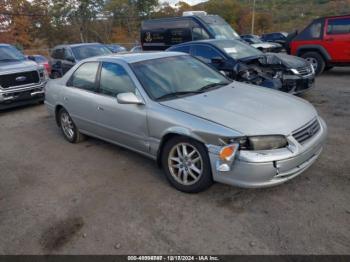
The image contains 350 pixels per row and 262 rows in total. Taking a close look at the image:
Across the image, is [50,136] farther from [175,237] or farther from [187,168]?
[175,237]

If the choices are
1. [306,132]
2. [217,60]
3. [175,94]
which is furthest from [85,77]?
[217,60]

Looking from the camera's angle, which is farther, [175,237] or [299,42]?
[299,42]

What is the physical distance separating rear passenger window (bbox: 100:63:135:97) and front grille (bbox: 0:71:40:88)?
15.1 ft

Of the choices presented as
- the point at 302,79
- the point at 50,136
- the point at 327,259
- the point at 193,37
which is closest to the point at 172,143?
the point at 327,259

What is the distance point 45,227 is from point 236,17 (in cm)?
5786

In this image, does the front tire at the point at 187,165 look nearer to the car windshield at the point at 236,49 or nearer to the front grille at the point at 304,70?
the car windshield at the point at 236,49

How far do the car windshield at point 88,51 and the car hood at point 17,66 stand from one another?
221cm

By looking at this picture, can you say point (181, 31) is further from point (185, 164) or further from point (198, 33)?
point (185, 164)

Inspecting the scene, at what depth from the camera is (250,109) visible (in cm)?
329

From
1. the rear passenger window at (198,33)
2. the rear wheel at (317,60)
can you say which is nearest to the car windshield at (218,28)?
the rear passenger window at (198,33)

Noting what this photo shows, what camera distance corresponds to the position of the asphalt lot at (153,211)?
2.66 metres

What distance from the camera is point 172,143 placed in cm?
345

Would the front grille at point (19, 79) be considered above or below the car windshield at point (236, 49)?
below

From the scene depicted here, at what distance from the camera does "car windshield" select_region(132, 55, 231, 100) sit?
3762 millimetres
